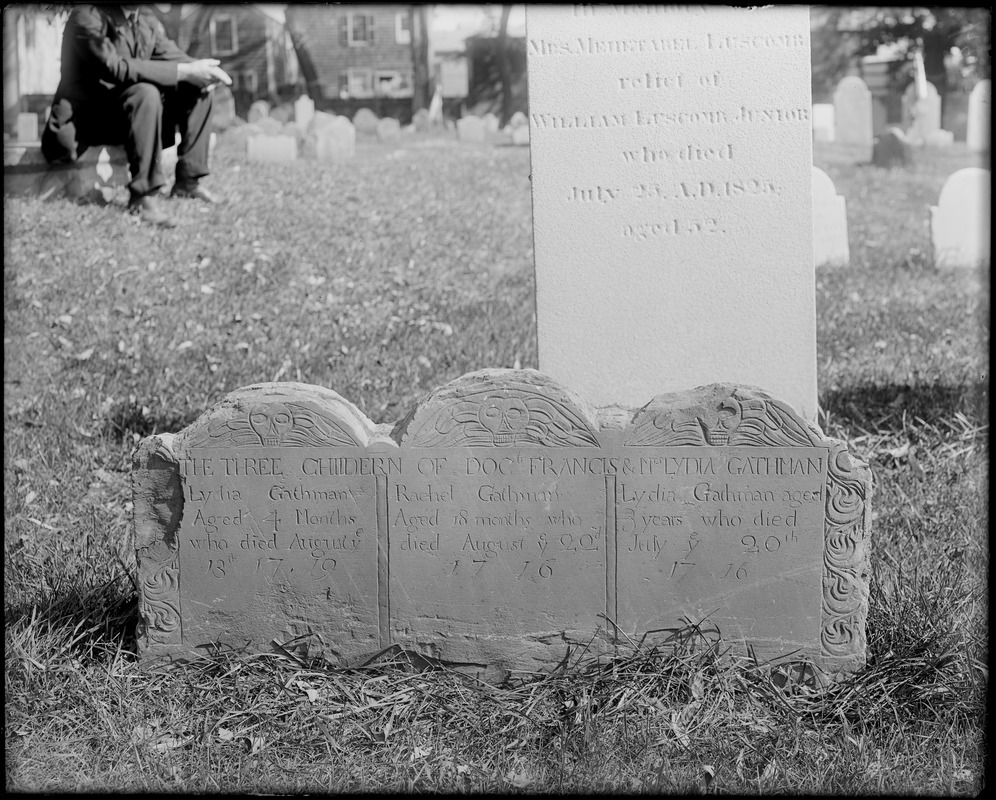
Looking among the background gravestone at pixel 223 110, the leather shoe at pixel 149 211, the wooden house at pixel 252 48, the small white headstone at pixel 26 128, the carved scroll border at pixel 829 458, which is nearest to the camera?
the carved scroll border at pixel 829 458

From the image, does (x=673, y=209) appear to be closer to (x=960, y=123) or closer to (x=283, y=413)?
(x=283, y=413)

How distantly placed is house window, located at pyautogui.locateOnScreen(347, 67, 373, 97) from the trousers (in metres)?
31.0

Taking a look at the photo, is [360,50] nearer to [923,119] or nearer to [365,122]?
[365,122]

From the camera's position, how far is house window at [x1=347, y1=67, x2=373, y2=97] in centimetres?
3994

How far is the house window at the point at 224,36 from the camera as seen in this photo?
38938 mm

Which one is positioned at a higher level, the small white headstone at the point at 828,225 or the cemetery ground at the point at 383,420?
the small white headstone at the point at 828,225

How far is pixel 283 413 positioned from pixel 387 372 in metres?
3.17

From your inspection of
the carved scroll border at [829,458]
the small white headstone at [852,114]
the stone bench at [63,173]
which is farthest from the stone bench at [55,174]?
the small white headstone at [852,114]

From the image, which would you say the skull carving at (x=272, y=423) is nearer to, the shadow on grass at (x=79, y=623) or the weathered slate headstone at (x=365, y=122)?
the shadow on grass at (x=79, y=623)

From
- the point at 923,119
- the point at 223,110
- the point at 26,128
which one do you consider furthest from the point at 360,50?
the point at 26,128

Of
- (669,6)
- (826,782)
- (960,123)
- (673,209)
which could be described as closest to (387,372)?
(673,209)

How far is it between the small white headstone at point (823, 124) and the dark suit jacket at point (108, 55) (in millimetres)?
18388

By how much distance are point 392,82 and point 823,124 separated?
18.8 m

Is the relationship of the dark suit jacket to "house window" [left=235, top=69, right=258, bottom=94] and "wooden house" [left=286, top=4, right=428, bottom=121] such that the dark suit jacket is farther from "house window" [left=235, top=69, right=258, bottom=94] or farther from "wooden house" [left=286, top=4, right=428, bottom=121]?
"wooden house" [left=286, top=4, right=428, bottom=121]
